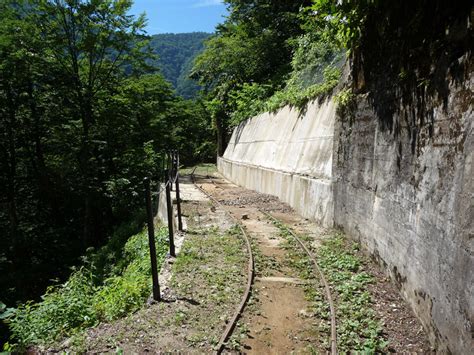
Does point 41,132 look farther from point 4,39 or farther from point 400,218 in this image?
point 400,218

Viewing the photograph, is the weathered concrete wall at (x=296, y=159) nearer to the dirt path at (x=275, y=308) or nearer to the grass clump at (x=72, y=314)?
the dirt path at (x=275, y=308)

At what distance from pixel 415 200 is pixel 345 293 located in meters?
1.80

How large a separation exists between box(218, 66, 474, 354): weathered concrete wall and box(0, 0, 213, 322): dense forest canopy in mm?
9539

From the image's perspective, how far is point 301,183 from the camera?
1234 cm

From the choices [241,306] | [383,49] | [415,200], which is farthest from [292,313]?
[383,49]

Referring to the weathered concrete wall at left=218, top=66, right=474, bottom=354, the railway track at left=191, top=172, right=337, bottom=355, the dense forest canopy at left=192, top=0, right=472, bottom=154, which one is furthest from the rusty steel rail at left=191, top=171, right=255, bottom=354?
the dense forest canopy at left=192, top=0, right=472, bottom=154

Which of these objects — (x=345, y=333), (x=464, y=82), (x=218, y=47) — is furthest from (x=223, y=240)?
(x=218, y=47)

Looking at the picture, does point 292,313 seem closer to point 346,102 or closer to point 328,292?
point 328,292

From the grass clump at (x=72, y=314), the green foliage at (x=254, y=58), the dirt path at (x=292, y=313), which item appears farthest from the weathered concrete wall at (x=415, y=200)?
the green foliage at (x=254, y=58)

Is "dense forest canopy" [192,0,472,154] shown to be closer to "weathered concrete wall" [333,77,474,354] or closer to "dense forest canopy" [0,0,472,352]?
"dense forest canopy" [0,0,472,352]

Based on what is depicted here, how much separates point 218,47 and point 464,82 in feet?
92.9

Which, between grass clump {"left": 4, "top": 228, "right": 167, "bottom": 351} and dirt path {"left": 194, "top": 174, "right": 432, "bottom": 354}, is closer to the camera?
dirt path {"left": 194, "top": 174, "right": 432, "bottom": 354}

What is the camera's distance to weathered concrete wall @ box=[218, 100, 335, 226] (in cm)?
1112

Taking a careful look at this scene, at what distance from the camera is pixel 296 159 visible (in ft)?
46.6
